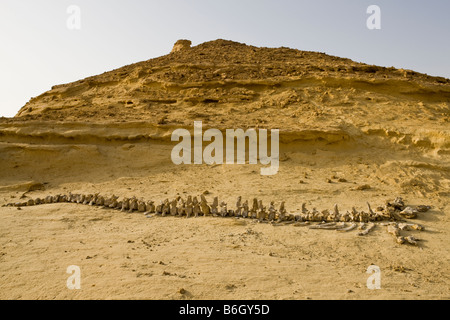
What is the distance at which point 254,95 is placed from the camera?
13.1 metres

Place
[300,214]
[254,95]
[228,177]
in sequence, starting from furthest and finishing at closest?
[254,95], [228,177], [300,214]

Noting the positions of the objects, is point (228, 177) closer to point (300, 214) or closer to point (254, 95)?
point (300, 214)

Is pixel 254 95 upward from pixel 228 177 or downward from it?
upward

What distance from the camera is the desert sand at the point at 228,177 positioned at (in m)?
3.65

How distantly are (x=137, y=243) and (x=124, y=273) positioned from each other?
1.06 meters

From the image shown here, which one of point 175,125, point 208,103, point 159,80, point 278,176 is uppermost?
point 159,80

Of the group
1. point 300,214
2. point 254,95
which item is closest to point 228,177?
point 300,214

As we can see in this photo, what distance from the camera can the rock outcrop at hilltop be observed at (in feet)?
38.2

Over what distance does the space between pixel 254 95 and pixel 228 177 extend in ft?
16.3

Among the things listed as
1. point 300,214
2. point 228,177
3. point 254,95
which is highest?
point 254,95

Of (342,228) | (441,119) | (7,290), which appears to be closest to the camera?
(7,290)

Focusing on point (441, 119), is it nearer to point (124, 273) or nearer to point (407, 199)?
point (407, 199)

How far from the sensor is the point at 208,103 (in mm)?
13016

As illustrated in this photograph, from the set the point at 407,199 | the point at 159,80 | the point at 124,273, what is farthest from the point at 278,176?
the point at 159,80
